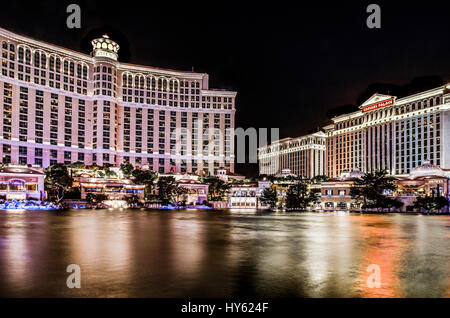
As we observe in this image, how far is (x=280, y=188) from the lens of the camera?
368ft

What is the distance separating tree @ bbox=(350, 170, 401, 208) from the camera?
3226 inches

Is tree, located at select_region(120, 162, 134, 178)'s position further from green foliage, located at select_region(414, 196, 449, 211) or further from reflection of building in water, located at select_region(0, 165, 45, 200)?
green foliage, located at select_region(414, 196, 449, 211)

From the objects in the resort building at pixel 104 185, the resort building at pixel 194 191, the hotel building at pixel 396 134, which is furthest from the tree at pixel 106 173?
the hotel building at pixel 396 134

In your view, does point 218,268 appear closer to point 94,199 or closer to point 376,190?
point 376,190

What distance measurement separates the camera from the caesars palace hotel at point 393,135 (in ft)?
344

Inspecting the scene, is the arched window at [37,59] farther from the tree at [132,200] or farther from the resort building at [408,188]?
the resort building at [408,188]

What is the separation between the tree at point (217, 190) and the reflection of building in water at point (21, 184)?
47.6 meters

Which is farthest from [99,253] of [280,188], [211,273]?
[280,188]

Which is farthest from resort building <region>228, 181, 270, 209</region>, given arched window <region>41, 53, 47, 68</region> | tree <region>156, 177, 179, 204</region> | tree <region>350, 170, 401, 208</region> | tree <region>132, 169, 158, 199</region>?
arched window <region>41, 53, 47, 68</region>

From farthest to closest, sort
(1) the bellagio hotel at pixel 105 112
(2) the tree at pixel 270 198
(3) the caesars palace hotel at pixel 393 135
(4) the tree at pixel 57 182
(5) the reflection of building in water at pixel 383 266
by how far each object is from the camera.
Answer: (1) the bellagio hotel at pixel 105 112 < (3) the caesars palace hotel at pixel 393 135 < (2) the tree at pixel 270 198 < (4) the tree at pixel 57 182 < (5) the reflection of building in water at pixel 383 266

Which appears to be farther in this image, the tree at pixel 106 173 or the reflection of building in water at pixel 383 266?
the tree at pixel 106 173

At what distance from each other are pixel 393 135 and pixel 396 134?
3.76 ft

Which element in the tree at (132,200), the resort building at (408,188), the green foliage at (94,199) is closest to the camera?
the resort building at (408,188)

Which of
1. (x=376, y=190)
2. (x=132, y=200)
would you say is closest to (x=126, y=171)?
(x=132, y=200)
